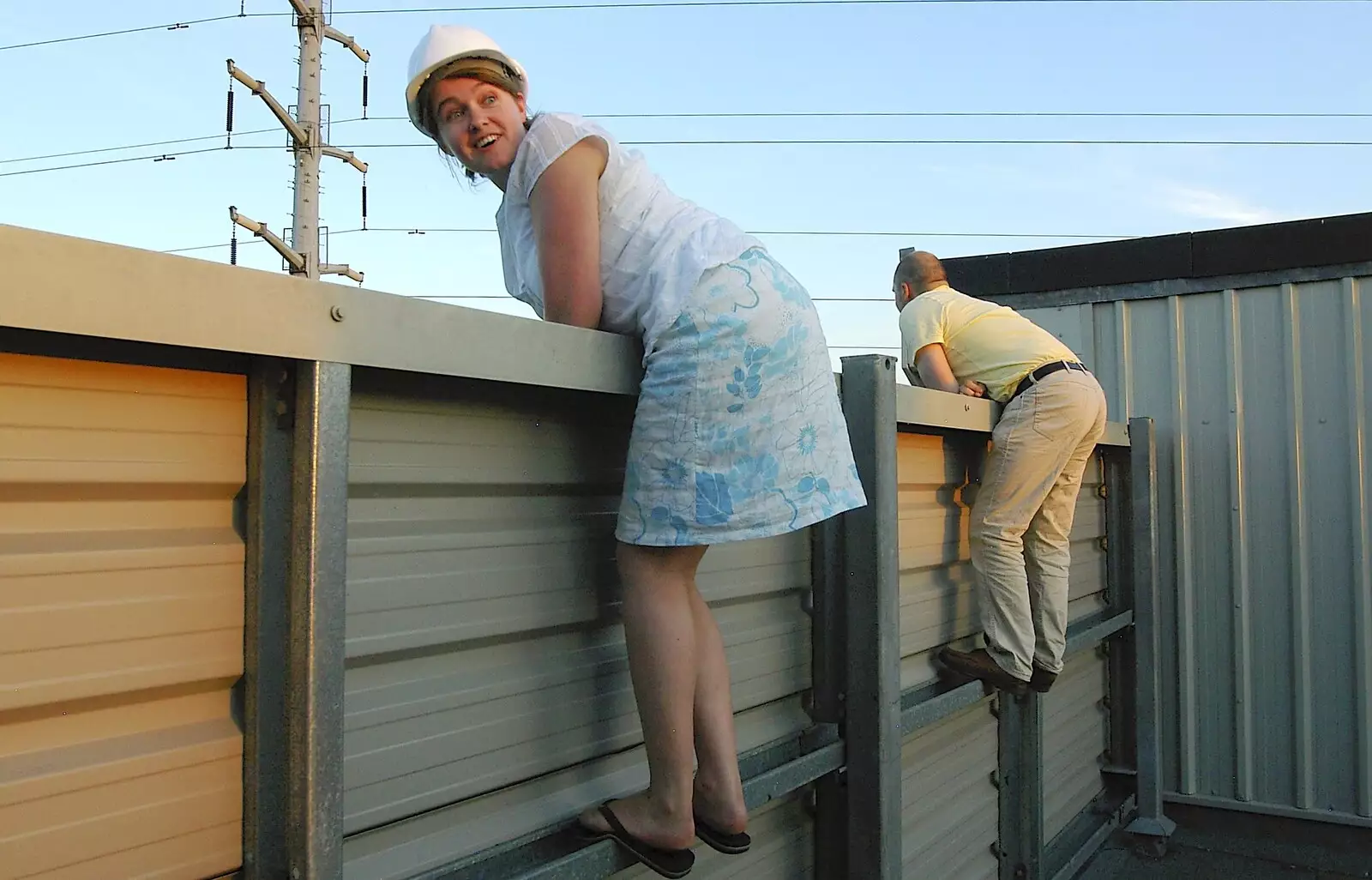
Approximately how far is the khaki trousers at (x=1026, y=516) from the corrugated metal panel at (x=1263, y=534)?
1.88m

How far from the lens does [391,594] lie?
1.51 m

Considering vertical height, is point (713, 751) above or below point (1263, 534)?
below

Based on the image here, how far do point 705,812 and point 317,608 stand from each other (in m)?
0.91

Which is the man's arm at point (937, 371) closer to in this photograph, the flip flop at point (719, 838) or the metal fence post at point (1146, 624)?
the metal fence post at point (1146, 624)

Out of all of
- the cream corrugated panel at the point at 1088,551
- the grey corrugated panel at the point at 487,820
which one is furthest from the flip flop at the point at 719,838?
the cream corrugated panel at the point at 1088,551

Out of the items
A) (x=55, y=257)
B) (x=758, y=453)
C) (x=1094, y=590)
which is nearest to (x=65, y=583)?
(x=55, y=257)

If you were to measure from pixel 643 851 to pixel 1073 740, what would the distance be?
11.3 ft

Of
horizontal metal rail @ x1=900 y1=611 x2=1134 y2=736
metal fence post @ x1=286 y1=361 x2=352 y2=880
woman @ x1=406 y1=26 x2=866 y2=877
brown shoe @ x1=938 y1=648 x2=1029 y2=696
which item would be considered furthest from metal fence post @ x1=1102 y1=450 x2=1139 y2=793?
metal fence post @ x1=286 y1=361 x2=352 y2=880

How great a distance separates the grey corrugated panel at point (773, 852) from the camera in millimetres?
2232

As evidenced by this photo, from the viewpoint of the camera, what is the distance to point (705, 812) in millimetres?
1899

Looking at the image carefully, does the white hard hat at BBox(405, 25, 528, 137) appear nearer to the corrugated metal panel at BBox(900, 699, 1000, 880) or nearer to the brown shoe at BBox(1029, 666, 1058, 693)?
the corrugated metal panel at BBox(900, 699, 1000, 880)

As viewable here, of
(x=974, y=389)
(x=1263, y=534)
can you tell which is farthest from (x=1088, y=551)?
(x=974, y=389)

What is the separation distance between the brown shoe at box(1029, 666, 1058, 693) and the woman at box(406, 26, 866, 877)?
2.00m

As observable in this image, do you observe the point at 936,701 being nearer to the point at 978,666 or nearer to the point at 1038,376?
the point at 978,666
